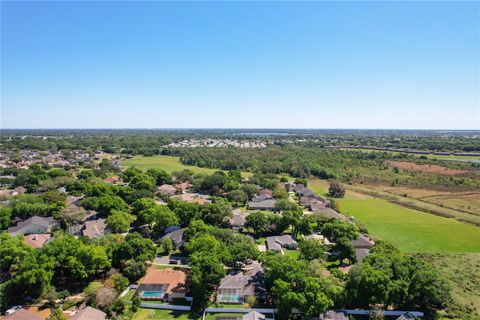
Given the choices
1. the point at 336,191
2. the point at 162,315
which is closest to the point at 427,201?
the point at 336,191

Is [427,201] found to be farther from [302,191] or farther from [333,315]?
[333,315]

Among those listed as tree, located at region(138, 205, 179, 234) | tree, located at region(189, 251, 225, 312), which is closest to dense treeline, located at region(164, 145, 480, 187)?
tree, located at region(138, 205, 179, 234)

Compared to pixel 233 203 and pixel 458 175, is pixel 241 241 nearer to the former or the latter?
pixel 233 203

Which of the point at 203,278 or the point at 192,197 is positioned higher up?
the point at 203,278

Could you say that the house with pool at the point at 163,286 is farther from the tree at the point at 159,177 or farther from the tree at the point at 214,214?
the tree at the point at 159,177

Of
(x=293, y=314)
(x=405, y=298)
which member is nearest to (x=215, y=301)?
(x=293, y=314)

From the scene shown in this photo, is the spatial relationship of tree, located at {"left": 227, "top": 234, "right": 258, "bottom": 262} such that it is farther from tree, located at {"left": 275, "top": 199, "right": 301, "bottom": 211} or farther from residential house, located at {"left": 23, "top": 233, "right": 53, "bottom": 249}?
residential house, located at {"left": 23, "top": 233, "right": 53, "bottom": 249}
